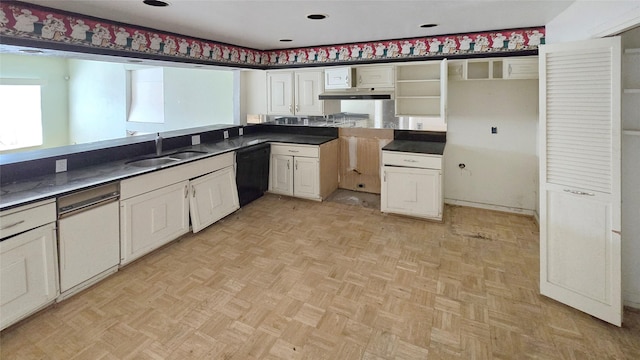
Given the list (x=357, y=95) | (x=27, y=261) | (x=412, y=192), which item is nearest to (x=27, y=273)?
(x=27, y=261)

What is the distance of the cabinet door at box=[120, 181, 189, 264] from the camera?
9.17 feet

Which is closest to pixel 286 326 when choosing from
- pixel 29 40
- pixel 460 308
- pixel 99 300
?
pixel 460 308

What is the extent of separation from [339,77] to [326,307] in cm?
329

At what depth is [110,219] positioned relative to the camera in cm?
265

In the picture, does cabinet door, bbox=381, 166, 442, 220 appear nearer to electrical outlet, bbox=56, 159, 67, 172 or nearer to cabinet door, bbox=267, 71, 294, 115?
cabinet door, bbox=267, 71, 294, 115

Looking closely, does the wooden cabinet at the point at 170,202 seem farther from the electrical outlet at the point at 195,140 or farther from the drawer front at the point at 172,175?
the electrical outlet at the point at 195,140

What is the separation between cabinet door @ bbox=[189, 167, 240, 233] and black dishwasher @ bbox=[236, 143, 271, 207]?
16cm

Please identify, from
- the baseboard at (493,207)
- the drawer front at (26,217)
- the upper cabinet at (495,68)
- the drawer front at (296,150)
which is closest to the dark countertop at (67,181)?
the drawer front at (26,217)

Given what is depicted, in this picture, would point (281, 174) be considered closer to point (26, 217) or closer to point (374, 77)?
point (374, 77)

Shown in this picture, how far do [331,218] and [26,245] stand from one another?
Answer: 9.47ft

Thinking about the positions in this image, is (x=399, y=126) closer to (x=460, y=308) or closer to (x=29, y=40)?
(x=460, y=308)

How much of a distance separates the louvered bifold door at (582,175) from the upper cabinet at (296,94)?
10.2ft

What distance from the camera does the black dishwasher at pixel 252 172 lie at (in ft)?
14.2

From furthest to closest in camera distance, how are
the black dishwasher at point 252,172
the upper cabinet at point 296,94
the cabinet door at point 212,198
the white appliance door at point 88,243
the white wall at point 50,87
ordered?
the white wall at point 50,87 < the upper cabinet at point 296,94 < the black dishwasher at point 252,172 < the cabinet door at point 212,198 < the white appliance door at point 88,243
